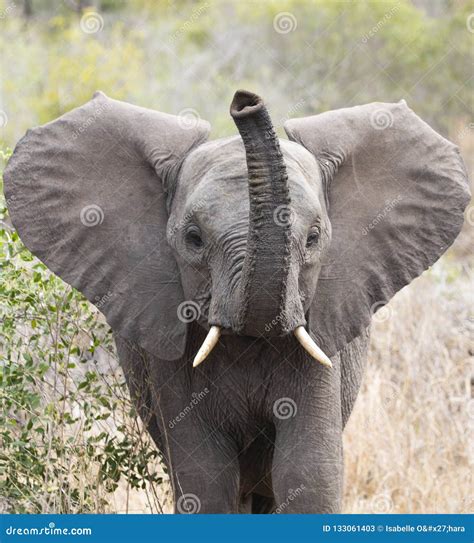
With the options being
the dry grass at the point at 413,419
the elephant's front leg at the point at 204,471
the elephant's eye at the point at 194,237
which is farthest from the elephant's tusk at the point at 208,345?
the dry grass at the point at 413,419

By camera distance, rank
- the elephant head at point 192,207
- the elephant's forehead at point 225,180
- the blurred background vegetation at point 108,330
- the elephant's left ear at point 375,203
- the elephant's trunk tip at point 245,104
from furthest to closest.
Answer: the blurred background vegetation at point 108,330
the elephant's left ear at point 375,203
the elephant head at point 192,207
the elephant's forehead at point 225,180
the elephant's trunk tip at point 245,104

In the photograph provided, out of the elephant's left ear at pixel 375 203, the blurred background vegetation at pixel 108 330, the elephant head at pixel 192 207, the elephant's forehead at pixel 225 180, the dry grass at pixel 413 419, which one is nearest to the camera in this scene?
the elephant's forehead at pixel 225 180

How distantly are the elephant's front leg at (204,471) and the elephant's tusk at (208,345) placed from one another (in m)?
0.71

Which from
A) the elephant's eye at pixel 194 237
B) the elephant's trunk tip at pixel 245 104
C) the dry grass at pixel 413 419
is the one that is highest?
the elephant's trunk tip at pixel 245 104

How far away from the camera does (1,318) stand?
199 inches

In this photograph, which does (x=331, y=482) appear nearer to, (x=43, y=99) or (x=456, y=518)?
(x=456, y=518)

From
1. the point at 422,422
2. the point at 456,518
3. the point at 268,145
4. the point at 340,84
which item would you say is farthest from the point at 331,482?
the point at 340,84

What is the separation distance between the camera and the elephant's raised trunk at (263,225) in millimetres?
3568

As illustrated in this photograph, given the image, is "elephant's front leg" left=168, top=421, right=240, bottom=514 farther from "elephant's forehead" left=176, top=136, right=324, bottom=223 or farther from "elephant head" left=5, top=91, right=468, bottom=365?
"elephant's forehead" left=176, top=136, right=324, bottom=223

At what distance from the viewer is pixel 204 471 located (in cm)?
450

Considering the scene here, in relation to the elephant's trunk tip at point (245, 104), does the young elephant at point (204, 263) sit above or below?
below

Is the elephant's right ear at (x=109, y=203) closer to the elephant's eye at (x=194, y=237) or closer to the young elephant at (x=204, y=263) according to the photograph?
the young elephant at (x=204, y=263)

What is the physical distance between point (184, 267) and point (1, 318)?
1101mm

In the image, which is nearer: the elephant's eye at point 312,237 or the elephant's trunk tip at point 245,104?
the elephant's trunk tip at point 245,104
